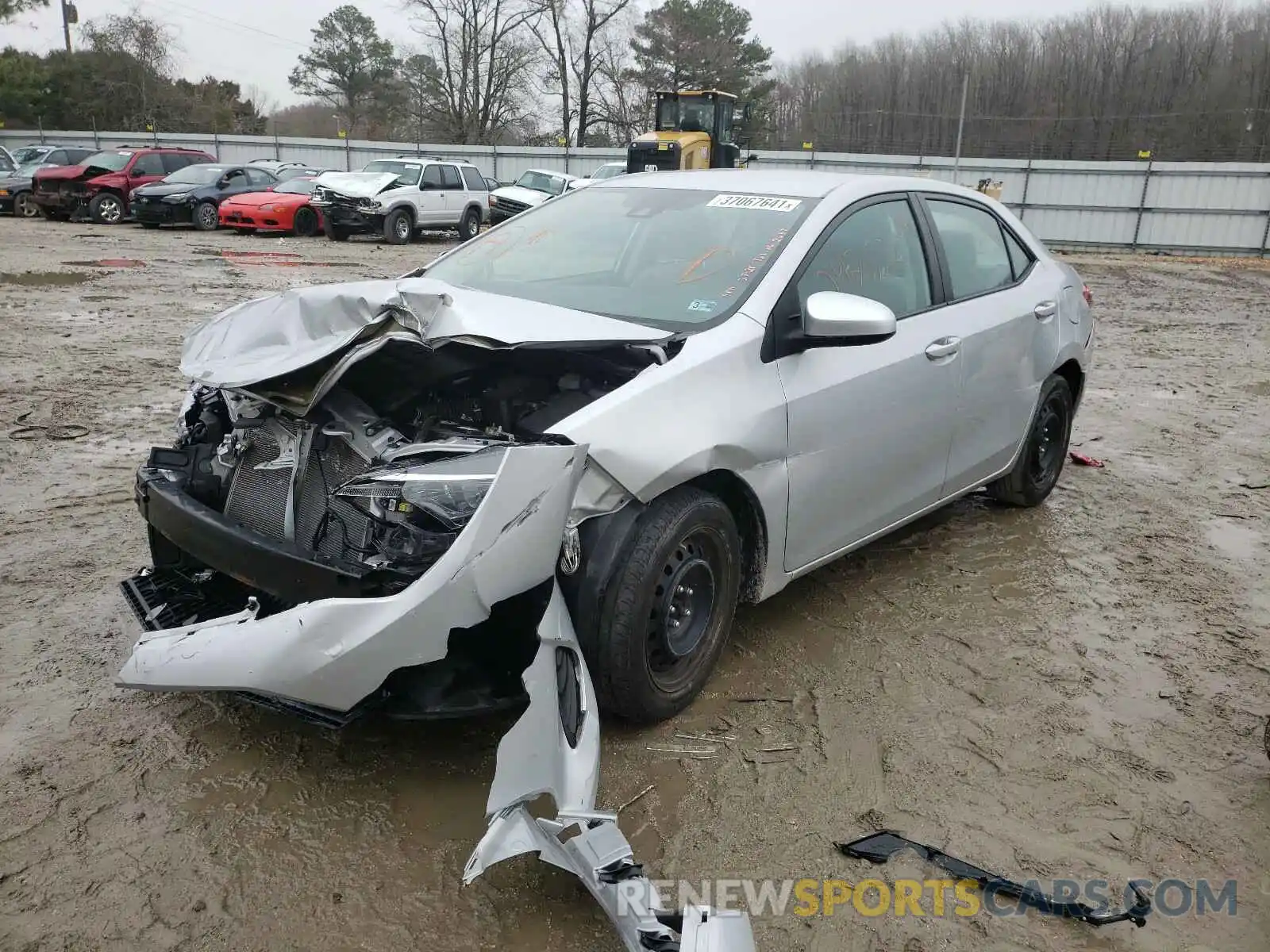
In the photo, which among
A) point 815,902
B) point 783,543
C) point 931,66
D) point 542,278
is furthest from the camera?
point 931,66

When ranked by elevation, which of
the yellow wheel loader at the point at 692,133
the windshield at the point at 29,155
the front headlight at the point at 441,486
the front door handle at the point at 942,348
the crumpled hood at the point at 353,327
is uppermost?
the yellow wheel loader at the point at 692,133

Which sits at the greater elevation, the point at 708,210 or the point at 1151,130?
the point at 1151,130

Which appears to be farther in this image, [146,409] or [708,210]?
[146,409]

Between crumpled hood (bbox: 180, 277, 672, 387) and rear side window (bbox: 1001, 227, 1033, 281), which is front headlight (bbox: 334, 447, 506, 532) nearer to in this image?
crumpled hood (bbox: 180, 277, 672, 387)

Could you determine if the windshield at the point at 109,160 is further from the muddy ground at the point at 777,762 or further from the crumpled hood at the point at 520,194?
the muddy ground at the point at 777,762

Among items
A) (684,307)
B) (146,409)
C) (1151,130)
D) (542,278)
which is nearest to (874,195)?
(684,307)

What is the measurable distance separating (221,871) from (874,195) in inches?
128

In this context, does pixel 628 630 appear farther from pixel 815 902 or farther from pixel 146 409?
pixel 146 409

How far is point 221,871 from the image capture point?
7.68ft

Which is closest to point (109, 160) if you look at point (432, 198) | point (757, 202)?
point (432, 198)

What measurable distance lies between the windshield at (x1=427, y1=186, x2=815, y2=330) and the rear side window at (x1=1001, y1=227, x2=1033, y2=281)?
5.27 feet

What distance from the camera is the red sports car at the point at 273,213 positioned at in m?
18.3

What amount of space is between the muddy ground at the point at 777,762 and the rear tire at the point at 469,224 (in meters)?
16.0

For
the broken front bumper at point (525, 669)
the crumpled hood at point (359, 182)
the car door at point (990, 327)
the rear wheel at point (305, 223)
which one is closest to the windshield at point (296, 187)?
the crumpled hood at point (359, 182)
